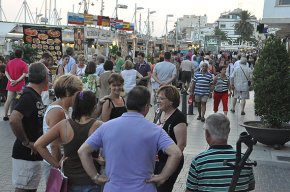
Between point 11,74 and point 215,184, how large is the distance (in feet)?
29.4

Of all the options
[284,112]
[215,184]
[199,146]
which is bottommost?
[199,146]

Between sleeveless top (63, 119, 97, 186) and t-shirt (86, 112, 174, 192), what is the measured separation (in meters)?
0.39

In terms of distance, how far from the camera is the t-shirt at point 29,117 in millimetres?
3918

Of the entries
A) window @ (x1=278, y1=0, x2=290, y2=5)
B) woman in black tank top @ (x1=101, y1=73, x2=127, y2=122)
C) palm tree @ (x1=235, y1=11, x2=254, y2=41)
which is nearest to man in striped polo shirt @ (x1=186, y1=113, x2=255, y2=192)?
woman in black tank top @ (x1=101, y1=73, x2=127, y2=122)

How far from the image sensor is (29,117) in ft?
13.0

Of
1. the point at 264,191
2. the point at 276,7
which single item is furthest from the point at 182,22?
the point at 264,191

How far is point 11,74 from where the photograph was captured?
36.0 feet

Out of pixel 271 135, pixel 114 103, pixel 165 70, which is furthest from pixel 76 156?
pixel 165 70

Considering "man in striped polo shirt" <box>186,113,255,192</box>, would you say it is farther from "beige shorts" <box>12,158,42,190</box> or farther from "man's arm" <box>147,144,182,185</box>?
"beige shorts" <box>12,158,42,190</box>

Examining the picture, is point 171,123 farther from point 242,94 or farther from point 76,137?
point 242,94

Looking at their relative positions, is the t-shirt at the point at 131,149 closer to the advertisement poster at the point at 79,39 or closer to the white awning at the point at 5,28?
the advertisement poster at the point at 79,39

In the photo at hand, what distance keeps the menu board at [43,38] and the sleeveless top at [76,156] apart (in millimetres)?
14800

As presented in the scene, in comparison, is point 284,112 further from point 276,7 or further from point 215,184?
point 276,7

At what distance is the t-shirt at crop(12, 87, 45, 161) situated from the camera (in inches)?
154
